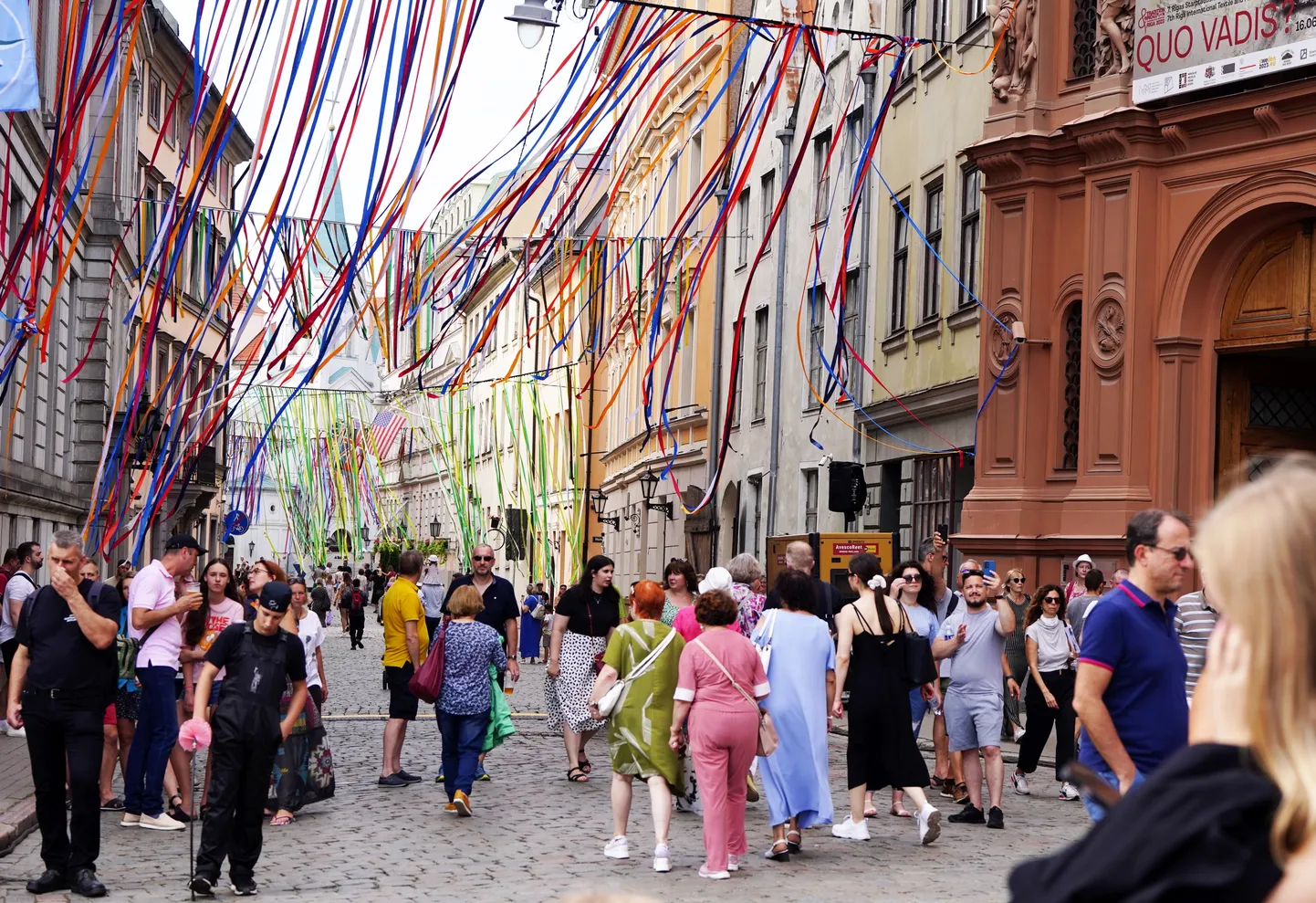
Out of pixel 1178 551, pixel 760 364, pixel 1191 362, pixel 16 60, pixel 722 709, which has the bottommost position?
pixel 722 709

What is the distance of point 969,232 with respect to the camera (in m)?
23.7

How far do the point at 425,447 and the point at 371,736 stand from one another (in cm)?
6903

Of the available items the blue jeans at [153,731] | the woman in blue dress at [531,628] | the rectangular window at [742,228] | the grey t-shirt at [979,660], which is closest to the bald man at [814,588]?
the grey t-shirt at [979,660]

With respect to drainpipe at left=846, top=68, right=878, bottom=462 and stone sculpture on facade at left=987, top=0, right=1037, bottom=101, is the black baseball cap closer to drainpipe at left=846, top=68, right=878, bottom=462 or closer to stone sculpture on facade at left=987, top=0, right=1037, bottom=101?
stone sculpture on facade at left=987, top=0, right=1037, bottom=101

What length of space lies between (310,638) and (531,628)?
24606mm

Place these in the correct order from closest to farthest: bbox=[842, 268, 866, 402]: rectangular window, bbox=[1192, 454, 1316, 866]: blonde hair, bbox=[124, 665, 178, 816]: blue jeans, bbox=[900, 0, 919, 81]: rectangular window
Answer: bbox=[1192, 454, 1316, 866]: blonde hair → bbox=[124, 665, 178, 816]: blue jeans → bbox=[900, 0, 919, 81]: rectangular window → bbox=[842, 268, 866, 402]: rectangular window

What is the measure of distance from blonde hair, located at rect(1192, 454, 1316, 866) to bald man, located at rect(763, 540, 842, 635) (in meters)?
8.62

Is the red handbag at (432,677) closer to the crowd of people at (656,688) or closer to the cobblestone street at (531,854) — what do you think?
the crowd of people at (656,688)

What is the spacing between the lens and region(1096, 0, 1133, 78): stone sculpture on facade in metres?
18.7

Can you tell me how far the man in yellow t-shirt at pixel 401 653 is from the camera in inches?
558

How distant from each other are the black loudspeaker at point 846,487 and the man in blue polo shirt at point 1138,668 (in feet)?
58.0

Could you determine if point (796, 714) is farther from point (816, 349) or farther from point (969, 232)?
point (816, 349)

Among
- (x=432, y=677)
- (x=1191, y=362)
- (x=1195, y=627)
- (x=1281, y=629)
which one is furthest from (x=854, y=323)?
(x=1281, y=629)

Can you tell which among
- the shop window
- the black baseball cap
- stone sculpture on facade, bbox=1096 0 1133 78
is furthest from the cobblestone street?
stone sculpture on facade, bbox=1096 0 1133 78
